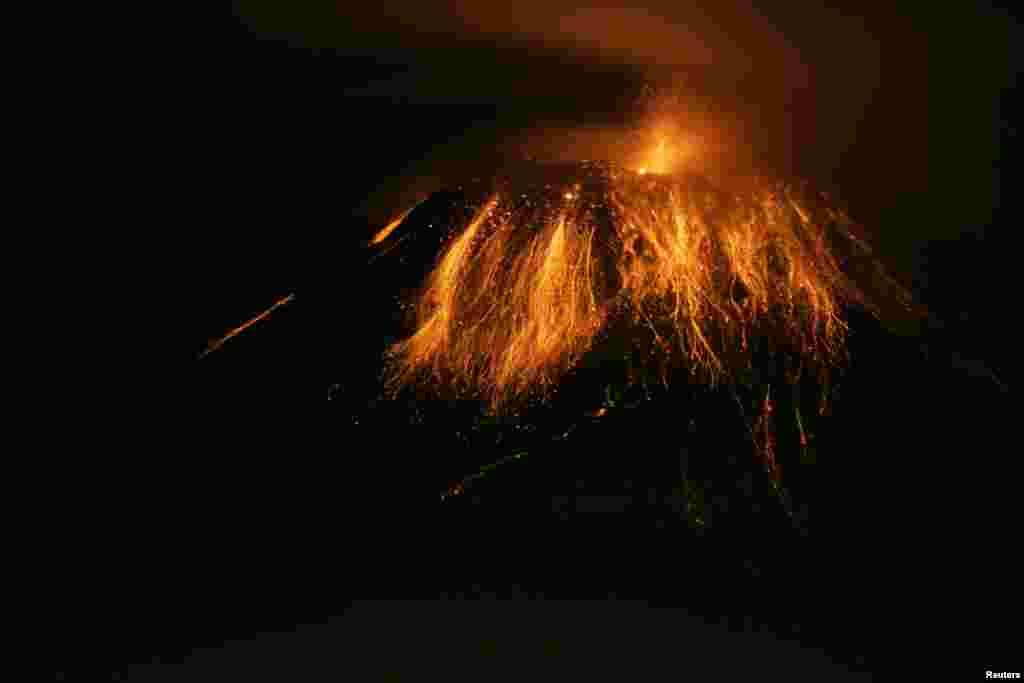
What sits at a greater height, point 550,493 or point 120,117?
point 120,117

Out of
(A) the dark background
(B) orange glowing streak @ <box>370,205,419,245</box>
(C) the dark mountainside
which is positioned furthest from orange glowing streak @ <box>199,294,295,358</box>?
(B) orange glowing streak @ <box>370,205,419,245</box>

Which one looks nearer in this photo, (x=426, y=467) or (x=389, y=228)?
(x=426, y=467)

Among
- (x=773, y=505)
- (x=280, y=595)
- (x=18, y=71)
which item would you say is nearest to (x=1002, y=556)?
(x=773, y=505)

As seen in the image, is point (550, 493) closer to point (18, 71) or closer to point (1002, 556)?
point (1002, 556)

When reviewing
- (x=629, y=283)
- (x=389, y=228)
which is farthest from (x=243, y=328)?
(x=629, y=283)

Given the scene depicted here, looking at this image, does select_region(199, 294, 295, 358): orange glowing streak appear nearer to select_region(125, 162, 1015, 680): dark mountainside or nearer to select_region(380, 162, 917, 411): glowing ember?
select_region(125, 162, 1015, 680): dark mountainside

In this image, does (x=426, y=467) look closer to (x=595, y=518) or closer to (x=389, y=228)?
(x=595, y=518)
